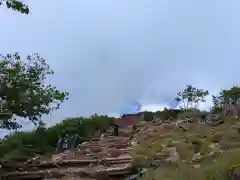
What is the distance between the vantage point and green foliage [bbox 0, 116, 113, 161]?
1217cm

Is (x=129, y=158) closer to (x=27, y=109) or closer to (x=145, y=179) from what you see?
(x=145, y=179)

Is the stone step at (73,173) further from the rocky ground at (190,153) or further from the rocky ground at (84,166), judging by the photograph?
the rocky ground at (190,153)

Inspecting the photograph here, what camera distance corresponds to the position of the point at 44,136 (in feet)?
48.0

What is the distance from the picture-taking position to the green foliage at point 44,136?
1217 centimetres

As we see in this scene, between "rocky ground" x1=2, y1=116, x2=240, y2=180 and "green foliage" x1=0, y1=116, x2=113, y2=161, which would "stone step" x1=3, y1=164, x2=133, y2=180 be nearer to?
"rocky ground" x1=2, y1=116, x2=240, y2=180

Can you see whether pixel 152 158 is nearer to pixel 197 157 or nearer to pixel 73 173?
pixel 197 157

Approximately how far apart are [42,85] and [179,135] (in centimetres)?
366

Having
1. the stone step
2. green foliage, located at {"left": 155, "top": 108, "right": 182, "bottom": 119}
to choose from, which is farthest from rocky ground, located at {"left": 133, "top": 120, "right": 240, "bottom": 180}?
green foliage, located at {"left": 155, "top": 108, "right": 182, "bottom": 119}

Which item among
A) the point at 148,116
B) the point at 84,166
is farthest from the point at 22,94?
the point at 148,116

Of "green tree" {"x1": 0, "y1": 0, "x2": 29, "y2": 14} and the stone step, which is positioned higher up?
"green tree" {"x1": 0, "y1": 0, "x2": 29, "y2": 14}

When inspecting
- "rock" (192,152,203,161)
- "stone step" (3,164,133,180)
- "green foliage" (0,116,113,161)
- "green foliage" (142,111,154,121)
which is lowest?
"stone step" (3,164,133,180)

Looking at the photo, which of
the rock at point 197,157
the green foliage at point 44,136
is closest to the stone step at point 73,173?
the rock at point 197,157

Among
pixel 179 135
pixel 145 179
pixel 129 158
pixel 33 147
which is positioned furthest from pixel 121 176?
pixel 33 147

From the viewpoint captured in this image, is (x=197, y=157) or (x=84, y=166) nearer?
(x=197, y=157)
